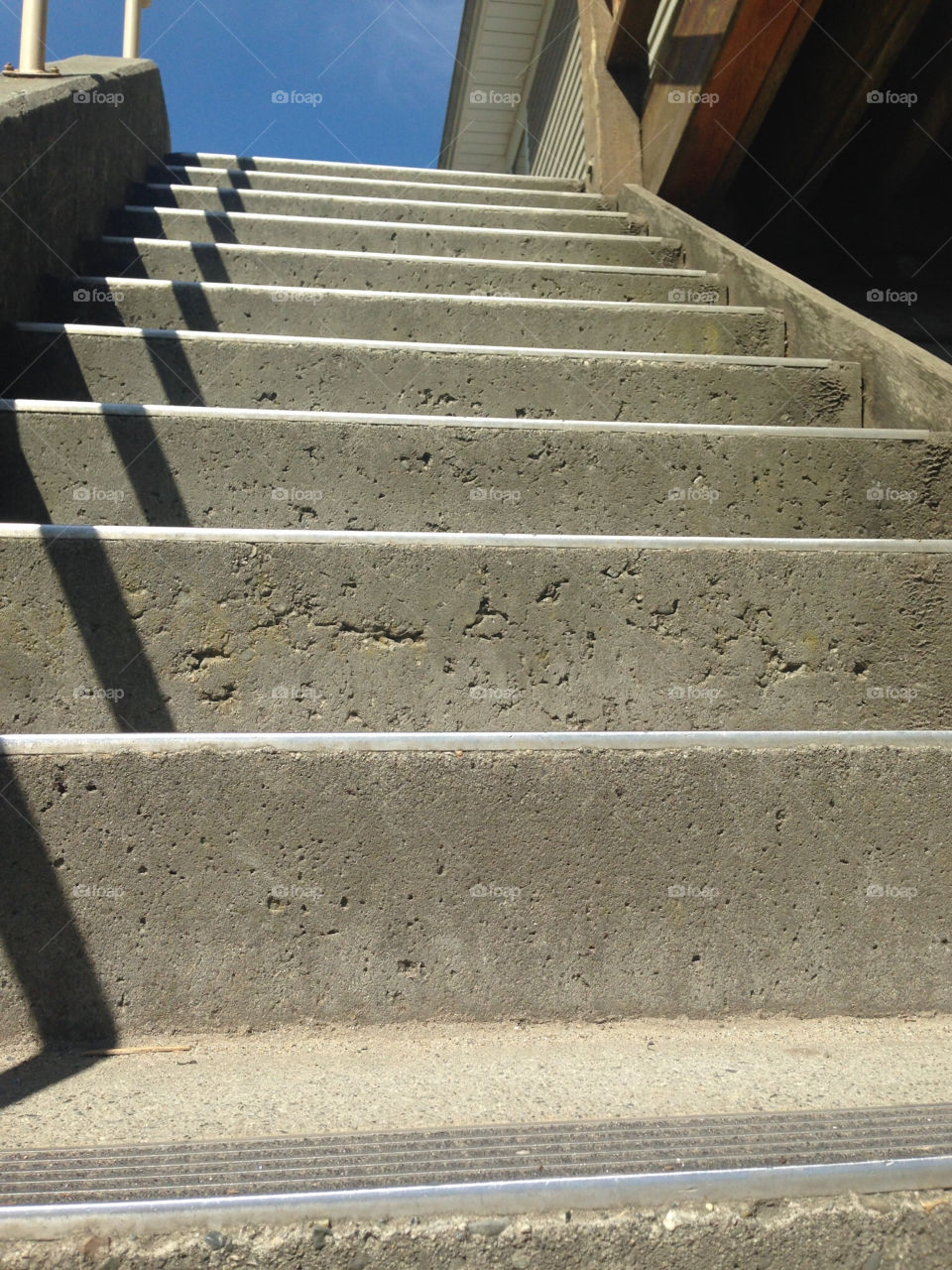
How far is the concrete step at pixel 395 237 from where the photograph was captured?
2850 millimetres

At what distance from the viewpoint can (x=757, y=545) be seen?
58.5 inches

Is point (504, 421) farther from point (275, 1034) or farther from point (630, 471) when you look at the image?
point (275, 1034)

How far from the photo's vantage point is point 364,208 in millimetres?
3178

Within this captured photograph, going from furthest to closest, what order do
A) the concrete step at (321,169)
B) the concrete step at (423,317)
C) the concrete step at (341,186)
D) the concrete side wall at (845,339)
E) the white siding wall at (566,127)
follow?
the white siding wall at (566,127) < the concrete step at (321,169) < the concrete step at (341,186) < the concrete step at (423,317) < the concrete side wall at (845,339)

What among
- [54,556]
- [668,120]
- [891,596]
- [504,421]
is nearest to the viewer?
[54,556]

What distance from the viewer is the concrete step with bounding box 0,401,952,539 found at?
5.54 feet

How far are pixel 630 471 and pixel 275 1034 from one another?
3.69 ft

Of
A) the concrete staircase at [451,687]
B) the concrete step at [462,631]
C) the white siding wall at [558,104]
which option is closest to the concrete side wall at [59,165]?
the concrete staircase at [451,687]

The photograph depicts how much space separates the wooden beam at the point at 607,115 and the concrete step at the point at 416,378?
2058mm

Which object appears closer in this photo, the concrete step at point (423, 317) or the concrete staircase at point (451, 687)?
the concrete staircase at point (451, 687)

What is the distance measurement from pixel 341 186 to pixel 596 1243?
11.3 ft

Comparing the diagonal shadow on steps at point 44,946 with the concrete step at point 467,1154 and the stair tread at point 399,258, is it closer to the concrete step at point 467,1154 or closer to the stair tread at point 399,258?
the concrete step at point 467,1154

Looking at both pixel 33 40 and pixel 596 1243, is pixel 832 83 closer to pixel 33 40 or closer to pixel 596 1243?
pixel 33 40

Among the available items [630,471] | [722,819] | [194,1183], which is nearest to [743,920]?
[722,819]
